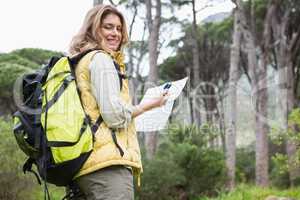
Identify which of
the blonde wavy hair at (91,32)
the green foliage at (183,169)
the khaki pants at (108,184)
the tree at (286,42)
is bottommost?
the green foliage at (183,169)

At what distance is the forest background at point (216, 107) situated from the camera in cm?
607

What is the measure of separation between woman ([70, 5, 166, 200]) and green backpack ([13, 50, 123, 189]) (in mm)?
34

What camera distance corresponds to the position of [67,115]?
1603 millimetres

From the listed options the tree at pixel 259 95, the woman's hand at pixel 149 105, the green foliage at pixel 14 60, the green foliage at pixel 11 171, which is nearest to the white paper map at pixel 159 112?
the woman's hand at pixel 149 105

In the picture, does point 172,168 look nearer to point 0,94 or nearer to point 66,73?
point 66,73

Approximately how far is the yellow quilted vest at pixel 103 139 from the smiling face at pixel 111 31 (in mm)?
102

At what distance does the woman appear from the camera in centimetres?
161

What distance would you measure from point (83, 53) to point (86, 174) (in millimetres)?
424

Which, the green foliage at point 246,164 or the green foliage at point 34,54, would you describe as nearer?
the green foliage at point 246,164

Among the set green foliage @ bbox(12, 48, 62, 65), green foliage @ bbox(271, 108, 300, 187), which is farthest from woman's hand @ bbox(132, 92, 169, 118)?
green foliage @ bbox(12, 48, 62, 65)

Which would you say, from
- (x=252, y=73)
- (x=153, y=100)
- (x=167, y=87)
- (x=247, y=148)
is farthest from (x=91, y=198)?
(x=247, y=148)

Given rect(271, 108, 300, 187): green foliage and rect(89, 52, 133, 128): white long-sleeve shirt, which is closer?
rect(89, 52, 133, 128): white long-sleeve shirt

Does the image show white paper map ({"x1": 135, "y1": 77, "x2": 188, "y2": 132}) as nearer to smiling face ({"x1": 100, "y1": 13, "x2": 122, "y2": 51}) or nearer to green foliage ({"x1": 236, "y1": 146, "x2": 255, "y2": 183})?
smiling face ({"x1": 100, "y1": 13, "x2": 122, "y2": 51})

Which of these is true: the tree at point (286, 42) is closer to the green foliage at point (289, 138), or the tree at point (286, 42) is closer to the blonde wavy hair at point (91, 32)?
the green foliage at point (289, 138)
